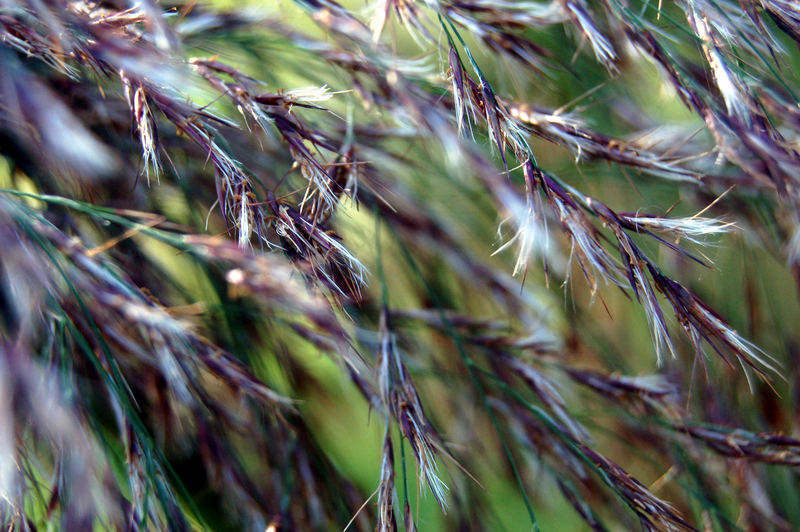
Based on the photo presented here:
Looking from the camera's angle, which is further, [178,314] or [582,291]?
[582,291]

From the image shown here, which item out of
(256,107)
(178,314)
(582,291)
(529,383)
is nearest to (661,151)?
(582,291)

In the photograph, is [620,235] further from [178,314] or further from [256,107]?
[178,314]

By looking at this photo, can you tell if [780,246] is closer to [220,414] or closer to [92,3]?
[220,414]

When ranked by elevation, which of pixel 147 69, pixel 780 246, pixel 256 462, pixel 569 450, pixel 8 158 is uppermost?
pixel 147 69

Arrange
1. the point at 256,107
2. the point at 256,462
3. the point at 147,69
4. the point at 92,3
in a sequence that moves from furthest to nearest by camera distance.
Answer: the point at 256,462 < the point at 92,3 < the point at 256,107 < the point at 147,69

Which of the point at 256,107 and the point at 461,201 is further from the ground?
the point at 256,107

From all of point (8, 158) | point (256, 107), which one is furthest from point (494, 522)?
point (8, 158)

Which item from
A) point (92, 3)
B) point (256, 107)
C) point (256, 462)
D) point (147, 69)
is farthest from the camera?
point (256, 462)
